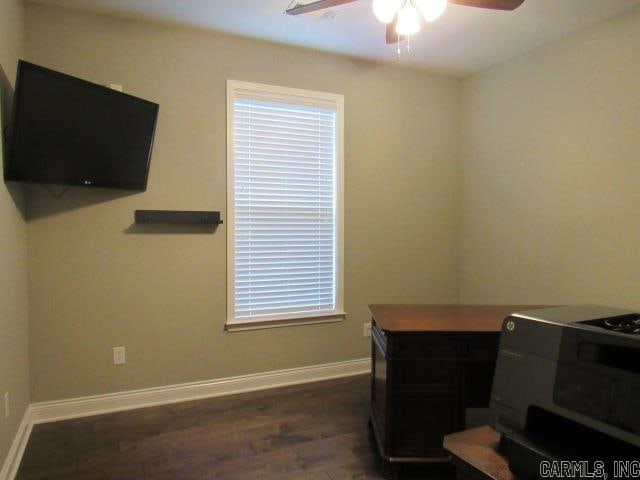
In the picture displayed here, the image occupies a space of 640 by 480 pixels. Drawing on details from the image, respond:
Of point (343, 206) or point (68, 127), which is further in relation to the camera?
point (343, 206)

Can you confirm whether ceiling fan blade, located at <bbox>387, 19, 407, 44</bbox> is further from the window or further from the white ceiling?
the window

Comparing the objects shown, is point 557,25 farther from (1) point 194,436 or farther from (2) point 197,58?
(1) point 194,436

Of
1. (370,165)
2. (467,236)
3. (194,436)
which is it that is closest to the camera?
(194,436)

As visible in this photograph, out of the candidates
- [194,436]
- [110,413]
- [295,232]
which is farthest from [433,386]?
[110,413]

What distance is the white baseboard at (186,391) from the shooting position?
277 centimetres

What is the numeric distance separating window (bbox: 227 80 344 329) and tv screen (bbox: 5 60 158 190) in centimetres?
72

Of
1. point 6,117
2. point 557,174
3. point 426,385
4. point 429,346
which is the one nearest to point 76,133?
point 6,117

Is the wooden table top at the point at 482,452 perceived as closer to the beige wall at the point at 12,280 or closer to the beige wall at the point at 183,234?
the beige wall at the point at 12,280

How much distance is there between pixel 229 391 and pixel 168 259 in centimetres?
120

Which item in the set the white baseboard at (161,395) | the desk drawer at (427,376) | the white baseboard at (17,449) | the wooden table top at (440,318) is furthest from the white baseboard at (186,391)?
the desk drawer at (427,376)

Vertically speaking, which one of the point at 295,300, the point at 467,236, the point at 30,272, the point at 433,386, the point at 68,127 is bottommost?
the point at 433,386

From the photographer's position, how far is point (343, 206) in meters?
3.62

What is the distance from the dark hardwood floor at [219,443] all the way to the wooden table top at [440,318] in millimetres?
827

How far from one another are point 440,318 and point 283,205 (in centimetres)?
168
